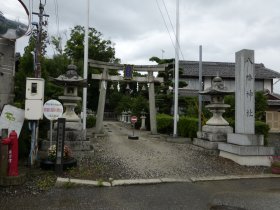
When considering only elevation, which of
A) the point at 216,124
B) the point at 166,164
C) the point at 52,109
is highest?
the point at 52,109

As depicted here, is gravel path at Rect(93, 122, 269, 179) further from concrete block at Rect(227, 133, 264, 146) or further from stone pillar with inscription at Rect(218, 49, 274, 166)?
concrete block at Rect(227, 133, 264, 146)

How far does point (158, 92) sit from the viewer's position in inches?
992

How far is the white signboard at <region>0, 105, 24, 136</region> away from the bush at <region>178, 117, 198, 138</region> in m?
9.37

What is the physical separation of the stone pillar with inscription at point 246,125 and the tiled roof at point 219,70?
21859 millimetres

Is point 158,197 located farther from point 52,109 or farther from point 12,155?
point 52,109

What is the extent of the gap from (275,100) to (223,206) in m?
25.5

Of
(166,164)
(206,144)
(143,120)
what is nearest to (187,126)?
(206,144)

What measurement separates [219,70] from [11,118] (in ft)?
97.3

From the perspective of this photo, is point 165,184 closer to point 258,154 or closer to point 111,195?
point 111,195

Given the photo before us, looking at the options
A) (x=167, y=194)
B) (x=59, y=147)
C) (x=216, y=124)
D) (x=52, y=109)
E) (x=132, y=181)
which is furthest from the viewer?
(x=216, y=124)

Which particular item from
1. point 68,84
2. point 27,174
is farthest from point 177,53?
point 27,174

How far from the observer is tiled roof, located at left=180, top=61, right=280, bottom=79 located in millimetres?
32094

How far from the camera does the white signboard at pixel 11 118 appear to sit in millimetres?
6969

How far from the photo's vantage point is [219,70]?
33469 millimetres
